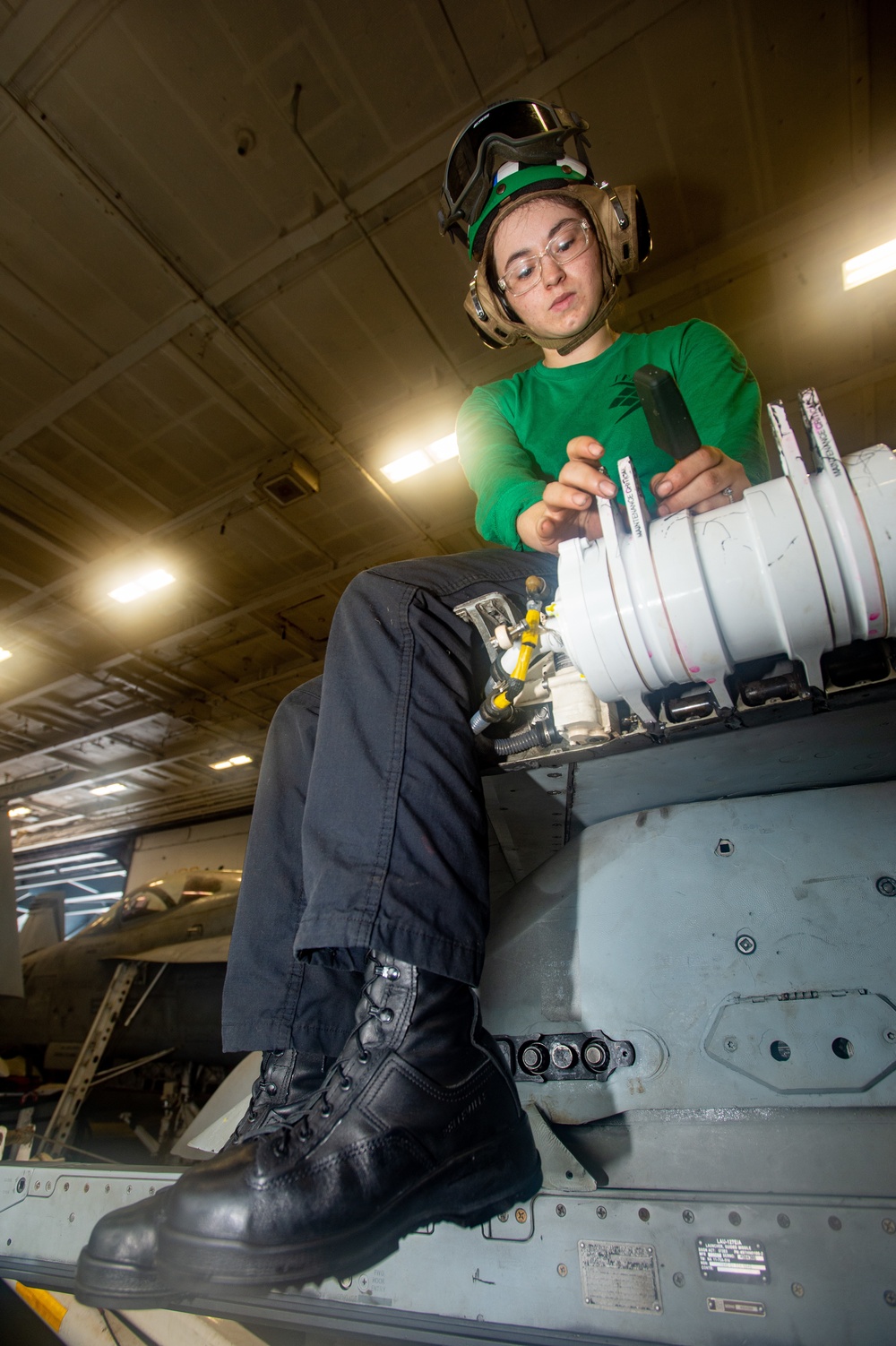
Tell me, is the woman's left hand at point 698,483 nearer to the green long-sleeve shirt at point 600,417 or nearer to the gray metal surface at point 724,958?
the green long-sleeve shirt at point 600,417

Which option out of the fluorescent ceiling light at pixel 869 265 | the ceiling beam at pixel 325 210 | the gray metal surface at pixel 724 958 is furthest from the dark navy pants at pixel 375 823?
the fluorescent ceiling light at pixel 869 265

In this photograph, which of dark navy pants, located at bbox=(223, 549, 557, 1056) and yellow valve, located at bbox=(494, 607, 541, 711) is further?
yellow valve, located at bbox=(494, 607, 541, 711)

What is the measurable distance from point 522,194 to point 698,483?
40.5 inches

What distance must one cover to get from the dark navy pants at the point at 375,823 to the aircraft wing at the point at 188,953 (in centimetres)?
356

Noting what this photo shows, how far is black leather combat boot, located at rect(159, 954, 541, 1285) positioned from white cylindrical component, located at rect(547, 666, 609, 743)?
0.43 m

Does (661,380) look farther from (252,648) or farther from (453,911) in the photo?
(252,648)

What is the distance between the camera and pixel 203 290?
4.54 meters

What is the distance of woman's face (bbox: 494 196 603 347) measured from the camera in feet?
4.64

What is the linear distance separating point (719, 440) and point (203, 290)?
481cm

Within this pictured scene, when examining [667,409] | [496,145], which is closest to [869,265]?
[496,145]

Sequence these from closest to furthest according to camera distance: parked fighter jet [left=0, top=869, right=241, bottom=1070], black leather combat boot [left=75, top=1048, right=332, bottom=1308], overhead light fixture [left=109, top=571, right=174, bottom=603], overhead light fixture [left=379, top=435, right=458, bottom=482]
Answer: black leather combat boot [left=75, top=1048, right=332, bottom=1308], parked fighter jet [left=0, top=869, right=241, bottom=1070], overhead light fixture [left=379, top=435, right=458, bottom=482], overhead light fixture [left=109, top=571, right=174, bottom=603]

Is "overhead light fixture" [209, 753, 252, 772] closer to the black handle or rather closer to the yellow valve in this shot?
the yellow valve

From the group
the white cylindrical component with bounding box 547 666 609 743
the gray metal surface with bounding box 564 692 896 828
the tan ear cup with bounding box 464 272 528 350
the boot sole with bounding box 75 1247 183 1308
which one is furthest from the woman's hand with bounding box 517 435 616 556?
the boot sole with bounding box 75 1247 183 1308

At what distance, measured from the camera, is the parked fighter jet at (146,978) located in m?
4.52
